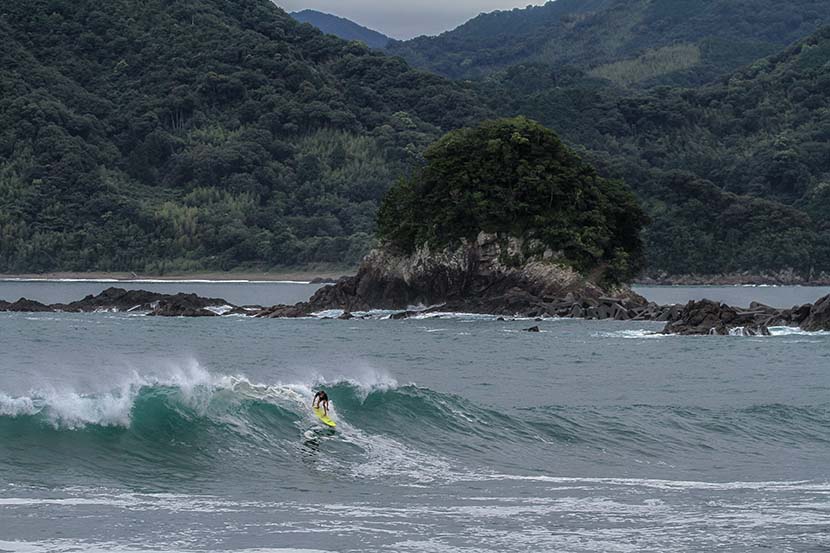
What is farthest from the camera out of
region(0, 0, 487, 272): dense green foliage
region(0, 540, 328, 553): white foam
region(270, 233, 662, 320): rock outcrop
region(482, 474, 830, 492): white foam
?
region(0, 0, 487, 272): dense green foliage

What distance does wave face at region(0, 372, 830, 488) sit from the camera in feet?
75.5

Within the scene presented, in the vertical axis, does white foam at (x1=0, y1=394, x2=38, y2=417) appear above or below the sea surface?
above

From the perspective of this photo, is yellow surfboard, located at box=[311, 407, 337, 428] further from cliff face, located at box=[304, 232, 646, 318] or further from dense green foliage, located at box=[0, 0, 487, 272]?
dense green foliage, located at box=[0, 0, 487, 272]

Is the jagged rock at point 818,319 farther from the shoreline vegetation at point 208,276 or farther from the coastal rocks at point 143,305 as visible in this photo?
the shoreline vegetation at point 208,276

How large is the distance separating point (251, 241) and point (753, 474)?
13522 centimetres

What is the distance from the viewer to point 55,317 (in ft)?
238

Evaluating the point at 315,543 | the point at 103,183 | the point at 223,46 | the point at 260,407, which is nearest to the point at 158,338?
the point at 260,407

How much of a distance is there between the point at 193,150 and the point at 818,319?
128 m

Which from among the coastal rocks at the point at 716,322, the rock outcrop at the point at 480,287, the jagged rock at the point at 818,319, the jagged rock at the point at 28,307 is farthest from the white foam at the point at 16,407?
the jagged rock at the point at 28,307

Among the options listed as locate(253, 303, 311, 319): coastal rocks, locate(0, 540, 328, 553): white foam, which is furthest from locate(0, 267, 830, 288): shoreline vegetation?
locate(0, 540, 328, 553): white foam

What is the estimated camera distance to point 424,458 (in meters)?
24.5

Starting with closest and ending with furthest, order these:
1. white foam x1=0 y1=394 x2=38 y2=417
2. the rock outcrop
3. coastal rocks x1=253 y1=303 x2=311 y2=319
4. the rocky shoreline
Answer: white foam x1=0 y1=394 x2=38 y2=417, the rocky shoreline, the rock outcrop, coastal rocks x1=253 y1=303 x2=311 y2=319

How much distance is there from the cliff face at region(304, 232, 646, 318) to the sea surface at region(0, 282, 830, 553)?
1200 inches

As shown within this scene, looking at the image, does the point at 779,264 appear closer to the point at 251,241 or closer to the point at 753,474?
the point at 251,241
